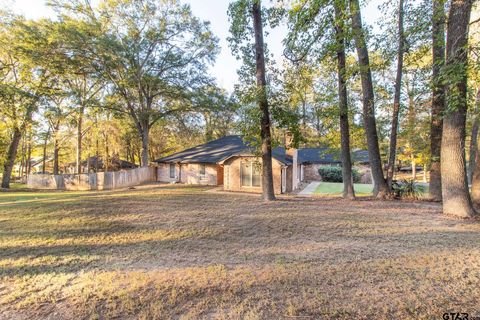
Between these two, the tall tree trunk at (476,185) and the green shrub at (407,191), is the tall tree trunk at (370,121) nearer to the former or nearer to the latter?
the green shrub at (407,191)

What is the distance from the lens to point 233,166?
16000 mm

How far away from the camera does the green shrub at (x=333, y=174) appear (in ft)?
72.3

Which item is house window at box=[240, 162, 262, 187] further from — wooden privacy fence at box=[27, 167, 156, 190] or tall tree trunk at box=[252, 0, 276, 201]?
wooden privacy fence at box=[27, 167, 156, 190]

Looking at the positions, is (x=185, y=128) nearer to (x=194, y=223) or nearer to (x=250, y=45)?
(x=250, y=45)

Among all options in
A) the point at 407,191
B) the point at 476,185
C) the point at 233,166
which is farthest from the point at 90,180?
the point at 476,185

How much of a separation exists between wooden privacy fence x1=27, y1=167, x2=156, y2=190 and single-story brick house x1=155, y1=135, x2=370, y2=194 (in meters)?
3.05

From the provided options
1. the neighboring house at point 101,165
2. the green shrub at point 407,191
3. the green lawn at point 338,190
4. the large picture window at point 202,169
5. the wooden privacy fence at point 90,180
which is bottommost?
the green lawn at point 338,190

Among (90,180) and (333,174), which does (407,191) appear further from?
(90,180)

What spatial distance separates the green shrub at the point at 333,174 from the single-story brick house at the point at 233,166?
1692 millimetres

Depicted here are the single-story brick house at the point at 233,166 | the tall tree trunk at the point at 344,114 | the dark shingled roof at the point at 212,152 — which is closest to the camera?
the tall tree trunk at the point at 344,114

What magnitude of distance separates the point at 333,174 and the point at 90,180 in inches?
824

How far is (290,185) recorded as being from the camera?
635 inches

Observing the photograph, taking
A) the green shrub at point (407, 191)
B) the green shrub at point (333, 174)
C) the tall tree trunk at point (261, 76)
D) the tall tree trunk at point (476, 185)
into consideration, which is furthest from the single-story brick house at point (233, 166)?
the tall tree trunk at point (476, 185)

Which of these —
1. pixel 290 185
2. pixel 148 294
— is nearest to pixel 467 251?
pixel 148 294
